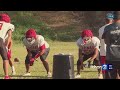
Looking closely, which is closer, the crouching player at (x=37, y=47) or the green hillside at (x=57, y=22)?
the crouching player at (x=37, y=47)

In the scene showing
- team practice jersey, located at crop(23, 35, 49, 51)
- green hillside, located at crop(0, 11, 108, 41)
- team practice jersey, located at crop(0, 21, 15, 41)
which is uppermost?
green hillside, located at crop(0, 11, 108, 41)

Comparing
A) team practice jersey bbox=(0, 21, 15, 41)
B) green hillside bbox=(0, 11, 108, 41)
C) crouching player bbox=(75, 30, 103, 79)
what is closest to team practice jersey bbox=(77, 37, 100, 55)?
crouching player bbox=(75, 30, 103, 79)

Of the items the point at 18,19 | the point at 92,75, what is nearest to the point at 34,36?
the point at 92,75

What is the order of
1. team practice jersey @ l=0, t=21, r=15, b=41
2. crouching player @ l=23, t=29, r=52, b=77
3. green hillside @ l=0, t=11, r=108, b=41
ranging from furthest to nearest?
green hillside @ l=0, t=11, r=108, b=41 → crouching player @ l=23, t=29, r=52, b=77 → team practice jersey @ l=0, t=21, r=15, b=41

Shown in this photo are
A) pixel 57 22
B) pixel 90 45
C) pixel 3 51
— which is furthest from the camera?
pixel 57 22

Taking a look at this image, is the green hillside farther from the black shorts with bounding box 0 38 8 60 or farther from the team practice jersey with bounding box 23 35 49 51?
the black shorts with bounding box 0 38 8 60

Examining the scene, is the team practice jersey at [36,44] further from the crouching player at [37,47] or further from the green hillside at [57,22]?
the green hillside at [57,22]

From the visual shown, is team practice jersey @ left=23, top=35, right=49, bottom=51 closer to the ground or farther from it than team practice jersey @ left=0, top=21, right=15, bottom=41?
closer to the ground

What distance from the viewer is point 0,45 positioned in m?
8.46

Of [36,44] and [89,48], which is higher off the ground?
[36,44]

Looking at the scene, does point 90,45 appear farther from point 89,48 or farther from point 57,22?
point 57,22

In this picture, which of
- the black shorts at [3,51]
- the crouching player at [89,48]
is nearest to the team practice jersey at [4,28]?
the black shorts at [3,51]

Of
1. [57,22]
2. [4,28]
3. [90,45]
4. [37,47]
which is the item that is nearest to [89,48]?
[90,45]

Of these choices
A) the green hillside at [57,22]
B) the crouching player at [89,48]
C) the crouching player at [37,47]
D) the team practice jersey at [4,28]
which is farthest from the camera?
the green hillside at [57,22]
